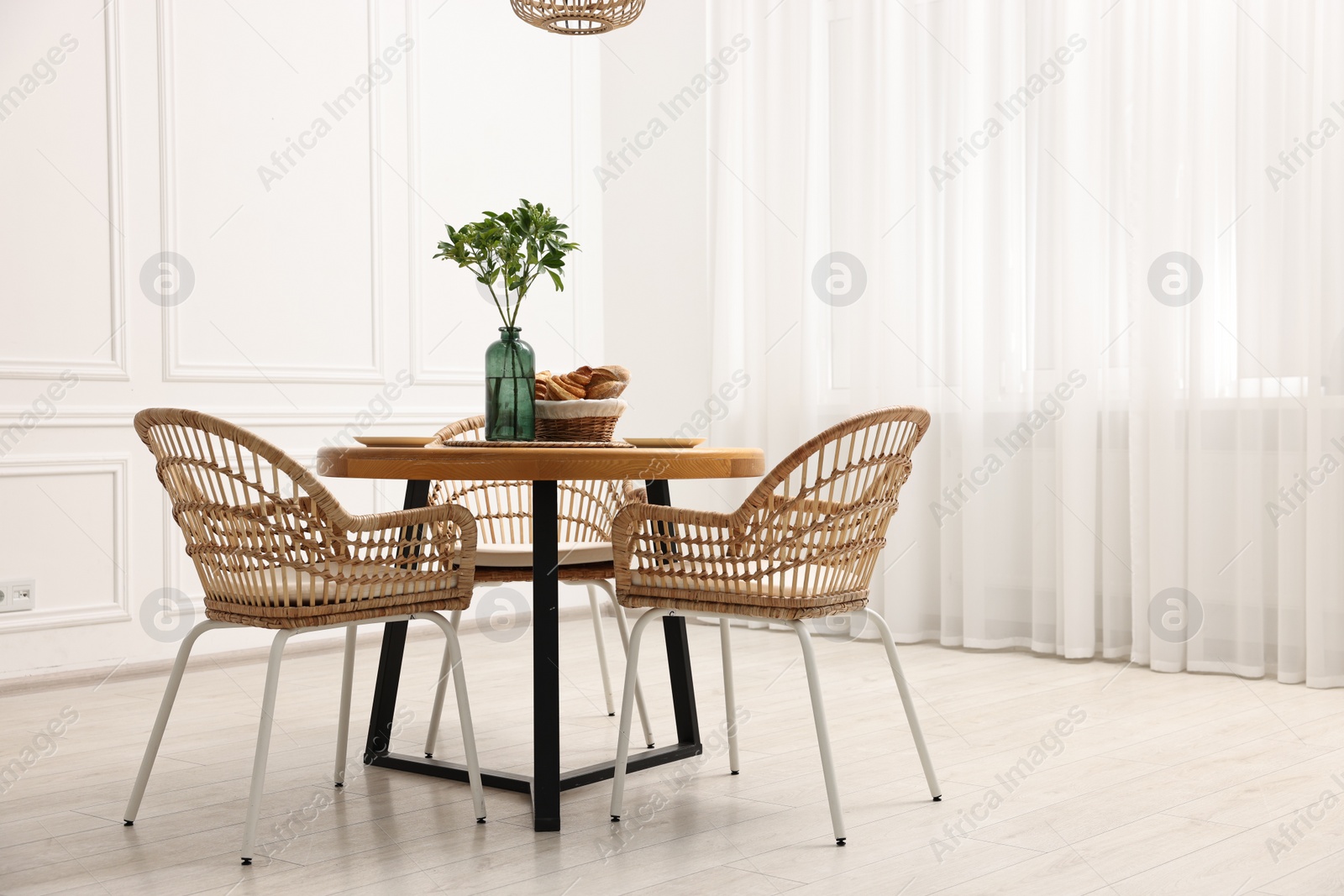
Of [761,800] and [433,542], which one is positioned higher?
[433,542]

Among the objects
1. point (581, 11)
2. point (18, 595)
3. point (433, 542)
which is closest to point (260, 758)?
point (433, 542)

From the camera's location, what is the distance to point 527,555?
2627 mm

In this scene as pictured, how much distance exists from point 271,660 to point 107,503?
205cm

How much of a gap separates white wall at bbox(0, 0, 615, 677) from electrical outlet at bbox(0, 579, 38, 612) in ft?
0.07

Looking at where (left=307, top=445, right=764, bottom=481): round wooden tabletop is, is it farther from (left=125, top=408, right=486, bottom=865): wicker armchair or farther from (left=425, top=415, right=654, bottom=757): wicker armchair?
(left=425, top=415, right=654, bottom=757): wicker armchair

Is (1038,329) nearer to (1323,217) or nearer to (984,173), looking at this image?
(984,173)

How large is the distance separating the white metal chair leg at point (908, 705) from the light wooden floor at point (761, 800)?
44 mm

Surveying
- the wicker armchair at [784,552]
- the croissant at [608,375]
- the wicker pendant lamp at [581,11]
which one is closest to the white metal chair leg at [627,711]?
the wicker armchair at [784,552]

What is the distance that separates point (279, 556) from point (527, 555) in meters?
0.58

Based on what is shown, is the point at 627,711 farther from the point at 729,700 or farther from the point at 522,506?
the point at 522,506

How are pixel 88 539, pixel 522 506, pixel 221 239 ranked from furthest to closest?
pixel 221 239 → pixel 88 539 → pixel 522 506

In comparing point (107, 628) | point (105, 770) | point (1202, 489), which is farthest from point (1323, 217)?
point (107, 628)

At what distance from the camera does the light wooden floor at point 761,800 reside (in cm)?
205

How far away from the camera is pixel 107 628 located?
387 cm
